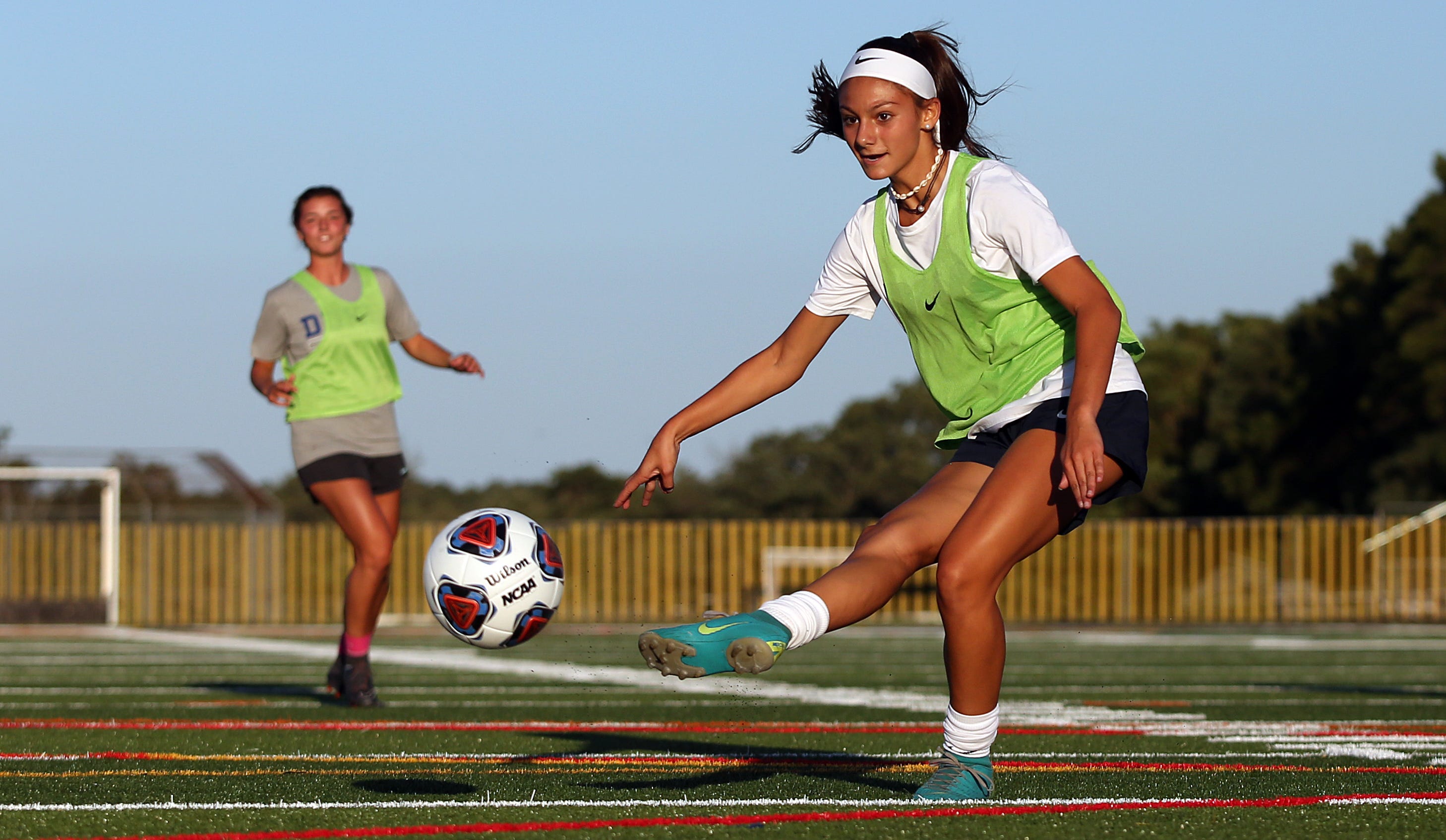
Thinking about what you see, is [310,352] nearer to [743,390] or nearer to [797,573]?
[743,390]

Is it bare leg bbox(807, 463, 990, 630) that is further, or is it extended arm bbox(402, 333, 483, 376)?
extended arm bbox(402, 333, 483, 376)

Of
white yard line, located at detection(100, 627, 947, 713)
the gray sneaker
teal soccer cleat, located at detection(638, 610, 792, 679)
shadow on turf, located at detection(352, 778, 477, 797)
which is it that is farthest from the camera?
white yard line, located at detection(100, 627, 947, 713)

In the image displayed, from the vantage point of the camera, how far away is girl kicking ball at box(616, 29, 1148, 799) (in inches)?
163

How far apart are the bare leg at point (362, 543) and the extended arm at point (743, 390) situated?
11.2 feet

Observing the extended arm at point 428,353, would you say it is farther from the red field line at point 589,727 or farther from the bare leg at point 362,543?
the red field line at point 589,727

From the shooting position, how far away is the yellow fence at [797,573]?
2641 centimetres

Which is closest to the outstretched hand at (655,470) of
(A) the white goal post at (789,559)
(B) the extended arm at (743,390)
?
(B) the extended arm at (743,390)

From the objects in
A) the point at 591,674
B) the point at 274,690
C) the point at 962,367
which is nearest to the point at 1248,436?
the point at 591,674

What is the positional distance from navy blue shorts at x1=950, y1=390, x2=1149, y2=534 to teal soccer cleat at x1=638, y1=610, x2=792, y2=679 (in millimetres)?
1016

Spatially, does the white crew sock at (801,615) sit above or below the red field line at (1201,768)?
above

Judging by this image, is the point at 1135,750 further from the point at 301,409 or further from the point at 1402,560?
the point at 1402,560

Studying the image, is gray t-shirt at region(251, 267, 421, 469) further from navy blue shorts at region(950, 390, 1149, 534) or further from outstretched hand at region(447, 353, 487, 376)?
navy blue shorts at region(950, 390, 1149, 534)

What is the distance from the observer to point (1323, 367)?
43000 mm

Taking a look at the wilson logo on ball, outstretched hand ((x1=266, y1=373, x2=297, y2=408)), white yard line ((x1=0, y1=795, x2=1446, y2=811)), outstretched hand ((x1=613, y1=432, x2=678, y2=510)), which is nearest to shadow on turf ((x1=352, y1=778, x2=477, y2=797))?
white yard line ((x1=0, y1=795, x2=1446, y2=811))
